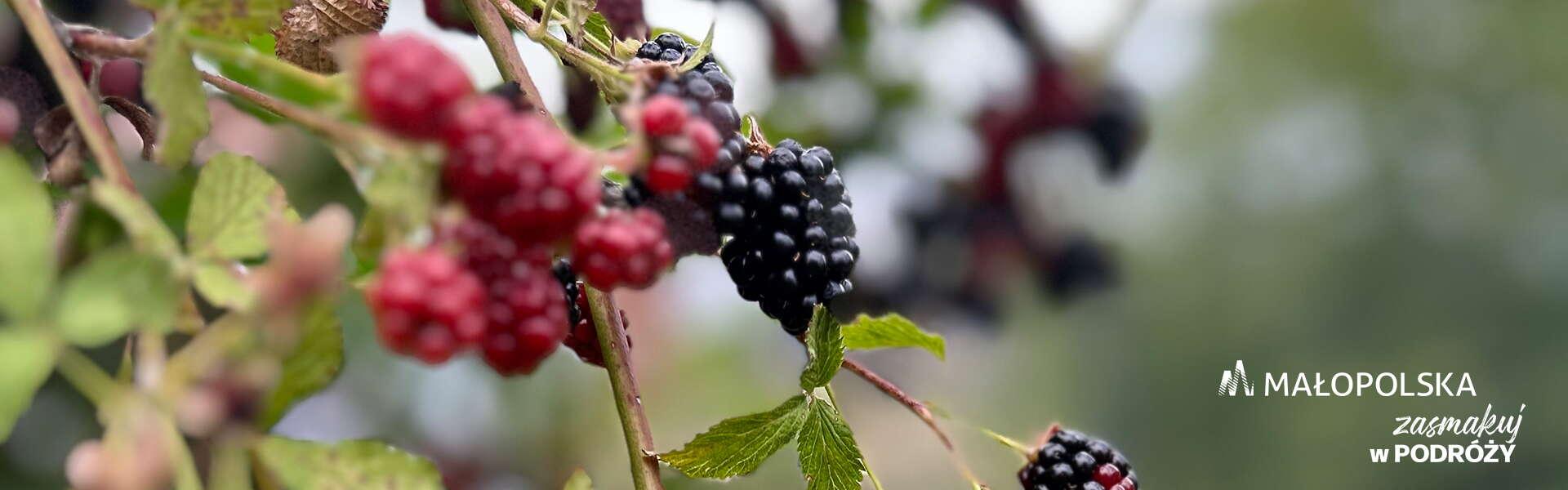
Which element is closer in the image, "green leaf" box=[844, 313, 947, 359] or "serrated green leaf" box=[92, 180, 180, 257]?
"serrated green leaf" box=[92, 180, 180, 257]

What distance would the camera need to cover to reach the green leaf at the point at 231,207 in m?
0.21

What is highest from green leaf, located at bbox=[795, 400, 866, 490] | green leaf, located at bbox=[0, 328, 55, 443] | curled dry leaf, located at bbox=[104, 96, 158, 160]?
green leaf, located at bbox=[795, 400, 866, 490]

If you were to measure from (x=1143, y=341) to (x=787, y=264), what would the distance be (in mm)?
2945

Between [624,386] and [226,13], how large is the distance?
159mm

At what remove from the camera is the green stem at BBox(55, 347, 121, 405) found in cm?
19

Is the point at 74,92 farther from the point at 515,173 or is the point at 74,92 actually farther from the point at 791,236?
the point at 791,236

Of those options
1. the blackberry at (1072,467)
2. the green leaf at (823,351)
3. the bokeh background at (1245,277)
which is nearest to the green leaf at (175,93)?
the green leaf at (823,351)

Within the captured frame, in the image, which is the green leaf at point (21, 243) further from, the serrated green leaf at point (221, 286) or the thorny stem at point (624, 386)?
the thorny stem at point (624, 386)

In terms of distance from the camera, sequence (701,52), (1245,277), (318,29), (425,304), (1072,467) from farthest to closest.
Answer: (1245,277) < (1072,467) < (318,29) < (701,52) < (425,304)

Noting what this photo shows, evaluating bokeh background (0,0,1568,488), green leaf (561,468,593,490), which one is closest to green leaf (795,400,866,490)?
green leaf (561,468,593,490)

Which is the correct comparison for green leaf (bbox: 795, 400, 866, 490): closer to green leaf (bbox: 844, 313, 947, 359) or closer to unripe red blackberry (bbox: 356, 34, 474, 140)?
green leaf (bbox: 844, 313, 947, 359)

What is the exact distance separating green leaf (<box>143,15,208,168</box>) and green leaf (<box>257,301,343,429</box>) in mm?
47

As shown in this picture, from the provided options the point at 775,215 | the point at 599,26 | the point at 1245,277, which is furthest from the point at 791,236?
the point at 1245,277

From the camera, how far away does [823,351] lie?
0.38 meters
